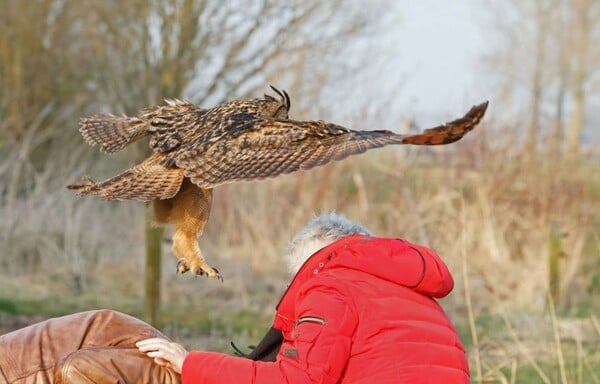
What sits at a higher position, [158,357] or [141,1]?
[141,1]

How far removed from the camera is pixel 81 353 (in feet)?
9.44

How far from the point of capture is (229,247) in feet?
41.2

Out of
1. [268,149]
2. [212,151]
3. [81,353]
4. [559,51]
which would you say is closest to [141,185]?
[212,151]

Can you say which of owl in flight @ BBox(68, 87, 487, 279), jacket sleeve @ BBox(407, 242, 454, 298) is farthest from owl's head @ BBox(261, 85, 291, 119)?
jacket sleeve @ BBox(407, 242, 454, 298)

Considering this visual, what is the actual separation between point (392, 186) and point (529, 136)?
195cm

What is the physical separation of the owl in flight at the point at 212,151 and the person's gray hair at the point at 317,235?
0.19 m

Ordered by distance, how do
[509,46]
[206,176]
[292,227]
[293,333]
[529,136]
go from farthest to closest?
[509,46] → [529,136] → [292,227] → [206,176] → [293,333]

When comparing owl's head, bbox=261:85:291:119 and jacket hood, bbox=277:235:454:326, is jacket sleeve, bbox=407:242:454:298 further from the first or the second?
owl's head, bbox=261:85:291:119

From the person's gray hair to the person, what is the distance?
9 cm

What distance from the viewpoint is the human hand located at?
298 centimetres

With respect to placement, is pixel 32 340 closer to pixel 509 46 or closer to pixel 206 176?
pixel 206 176

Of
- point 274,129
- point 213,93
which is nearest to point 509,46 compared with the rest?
point 213,93

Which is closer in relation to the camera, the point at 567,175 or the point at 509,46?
the point at 567,175

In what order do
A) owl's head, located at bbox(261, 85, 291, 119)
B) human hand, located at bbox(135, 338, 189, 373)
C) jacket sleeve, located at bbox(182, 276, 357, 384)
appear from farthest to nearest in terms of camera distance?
1. owl's head, located at bbox(261, 85, 291, 119)
2. human hand, located at bbox(135, 338, 189, 373)
3. jacket sleeve, located at bbox(182, 276, 357, 384)
